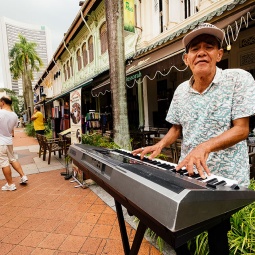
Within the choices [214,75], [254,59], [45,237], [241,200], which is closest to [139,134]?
[254,59]

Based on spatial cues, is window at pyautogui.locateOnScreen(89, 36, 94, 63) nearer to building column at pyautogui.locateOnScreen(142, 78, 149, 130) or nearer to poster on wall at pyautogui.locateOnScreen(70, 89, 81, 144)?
building column at pyautogui.locateOnScreen(142, 78, 149, 130)

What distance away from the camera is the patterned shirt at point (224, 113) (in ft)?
3.86

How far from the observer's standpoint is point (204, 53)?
4.17 ft

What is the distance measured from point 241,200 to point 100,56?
11.7 metres

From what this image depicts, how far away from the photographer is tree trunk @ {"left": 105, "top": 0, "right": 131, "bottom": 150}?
3.70 metres

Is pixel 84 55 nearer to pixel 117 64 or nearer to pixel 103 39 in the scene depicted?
pixel 103 39

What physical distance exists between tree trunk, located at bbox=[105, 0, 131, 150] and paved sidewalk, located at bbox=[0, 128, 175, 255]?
4.43ft

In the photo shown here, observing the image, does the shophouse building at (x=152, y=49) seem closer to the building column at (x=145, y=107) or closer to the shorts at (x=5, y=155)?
the building column at (x=145, y=107)

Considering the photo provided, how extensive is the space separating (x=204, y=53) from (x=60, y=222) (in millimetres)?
3019

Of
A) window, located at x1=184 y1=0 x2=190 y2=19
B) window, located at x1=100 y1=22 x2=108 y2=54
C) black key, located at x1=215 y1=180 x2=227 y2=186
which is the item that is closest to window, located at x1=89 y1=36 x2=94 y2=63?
window, located at x1=100 y1=22 x2=108 y2=54

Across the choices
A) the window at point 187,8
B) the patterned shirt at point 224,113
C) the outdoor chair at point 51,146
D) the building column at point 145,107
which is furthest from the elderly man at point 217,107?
the building column at point 145,107

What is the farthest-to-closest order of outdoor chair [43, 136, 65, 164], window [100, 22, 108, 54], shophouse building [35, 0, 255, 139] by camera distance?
window [100, 22, 108, 54]
outdoor chair [43, 136, 65, 164]
shophouse building [35, 0, 255, 139]

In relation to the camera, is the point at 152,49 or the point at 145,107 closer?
the point at 152,49

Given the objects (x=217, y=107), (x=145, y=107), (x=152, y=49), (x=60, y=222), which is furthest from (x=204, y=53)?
(x=145, y=107)
